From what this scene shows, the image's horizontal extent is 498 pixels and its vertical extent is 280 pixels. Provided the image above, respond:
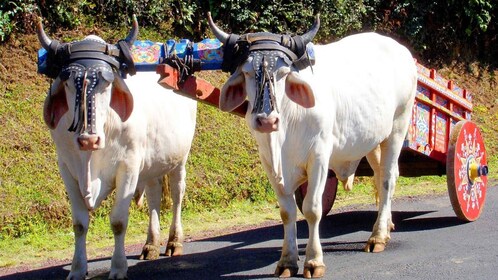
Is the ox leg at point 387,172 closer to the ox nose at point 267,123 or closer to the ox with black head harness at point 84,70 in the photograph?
the ox nose at point 267,123

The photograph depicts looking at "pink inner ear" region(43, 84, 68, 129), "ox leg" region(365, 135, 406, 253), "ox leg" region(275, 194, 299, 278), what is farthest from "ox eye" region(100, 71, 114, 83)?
"ox leg" region(365, 135, 406, 253)

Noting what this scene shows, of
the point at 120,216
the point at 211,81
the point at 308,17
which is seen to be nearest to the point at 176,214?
the point at 120,216

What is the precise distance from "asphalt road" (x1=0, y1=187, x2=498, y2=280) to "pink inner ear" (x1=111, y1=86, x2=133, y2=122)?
1.41 m

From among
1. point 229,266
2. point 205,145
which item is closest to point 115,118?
point 229,266

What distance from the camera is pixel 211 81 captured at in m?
13.2

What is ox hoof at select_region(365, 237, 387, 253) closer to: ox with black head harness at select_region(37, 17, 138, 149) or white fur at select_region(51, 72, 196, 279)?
white fur at select_region(51, 72, 196, 279)

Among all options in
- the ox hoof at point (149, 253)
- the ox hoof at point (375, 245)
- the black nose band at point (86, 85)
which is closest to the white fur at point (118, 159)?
the black nose band at point (86, 85)

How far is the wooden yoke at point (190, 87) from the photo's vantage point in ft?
21.6

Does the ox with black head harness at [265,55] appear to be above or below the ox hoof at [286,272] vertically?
above

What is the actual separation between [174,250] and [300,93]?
2.30m

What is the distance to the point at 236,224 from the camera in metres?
9.97

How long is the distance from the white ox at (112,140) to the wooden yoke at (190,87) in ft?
0.97

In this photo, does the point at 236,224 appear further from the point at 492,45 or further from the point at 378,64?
the point at 492,45

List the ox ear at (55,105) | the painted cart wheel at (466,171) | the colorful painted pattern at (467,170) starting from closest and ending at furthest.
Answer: the ox ear at (55,105) < the painted cart wheel at (466,171) < the colorful painted pattern at (467,170)
